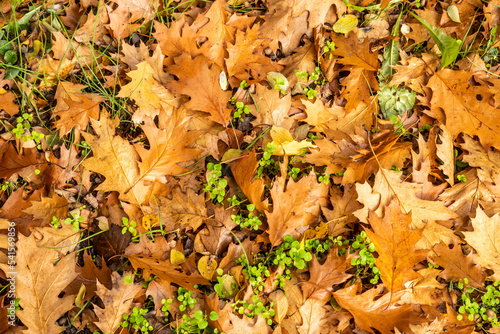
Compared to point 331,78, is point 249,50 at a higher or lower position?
higher

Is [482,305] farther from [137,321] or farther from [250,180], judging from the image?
[137,321]

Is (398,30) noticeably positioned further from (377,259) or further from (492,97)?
(377,259)

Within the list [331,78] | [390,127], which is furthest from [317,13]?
[390,127]

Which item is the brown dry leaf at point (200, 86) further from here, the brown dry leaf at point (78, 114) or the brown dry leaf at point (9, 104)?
the brown dry leaf at point (9, 104)

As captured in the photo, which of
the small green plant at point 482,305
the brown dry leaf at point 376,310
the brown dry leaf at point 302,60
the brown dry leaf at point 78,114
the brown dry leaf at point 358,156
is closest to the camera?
the brown dry leaf at point 376,310

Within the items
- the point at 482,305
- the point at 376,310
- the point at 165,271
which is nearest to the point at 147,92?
the point at 165,271

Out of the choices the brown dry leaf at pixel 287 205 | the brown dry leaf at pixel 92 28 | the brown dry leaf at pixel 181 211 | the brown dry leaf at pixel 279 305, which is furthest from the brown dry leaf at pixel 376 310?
the brown dry leaf at pixel 92 28
